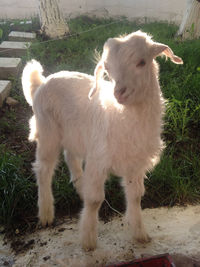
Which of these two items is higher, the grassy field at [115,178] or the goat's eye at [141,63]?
the goat's eye at [141,63]

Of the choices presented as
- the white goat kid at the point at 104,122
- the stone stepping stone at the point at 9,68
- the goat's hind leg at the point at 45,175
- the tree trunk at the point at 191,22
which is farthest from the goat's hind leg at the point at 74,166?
the tree trunk at the point at 191,22

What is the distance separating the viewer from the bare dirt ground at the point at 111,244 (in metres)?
2.29

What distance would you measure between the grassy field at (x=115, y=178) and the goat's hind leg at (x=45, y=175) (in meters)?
0.17

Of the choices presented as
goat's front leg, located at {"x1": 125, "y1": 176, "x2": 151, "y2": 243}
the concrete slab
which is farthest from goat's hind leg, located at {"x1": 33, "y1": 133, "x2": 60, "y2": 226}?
the concrete slab

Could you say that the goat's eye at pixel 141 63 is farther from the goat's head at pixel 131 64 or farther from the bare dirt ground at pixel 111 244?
the bare dirt ground at pixel 111 244

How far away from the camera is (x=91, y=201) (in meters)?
2.24

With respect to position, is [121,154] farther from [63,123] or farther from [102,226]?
[102,226]

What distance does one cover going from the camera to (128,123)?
1914mm

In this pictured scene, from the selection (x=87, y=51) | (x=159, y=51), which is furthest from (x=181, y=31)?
(x=159, y=51)

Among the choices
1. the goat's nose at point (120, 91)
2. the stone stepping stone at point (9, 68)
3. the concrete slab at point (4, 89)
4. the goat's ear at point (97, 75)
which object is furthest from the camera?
the stone stepping stone at point (9, 68)

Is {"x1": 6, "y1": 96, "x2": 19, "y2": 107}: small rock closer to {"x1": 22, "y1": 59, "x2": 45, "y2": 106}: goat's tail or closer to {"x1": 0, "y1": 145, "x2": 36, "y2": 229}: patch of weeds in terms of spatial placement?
{"x1": 0, "y1": 145, "x2": 36, "y2": 229}: patch of weeds

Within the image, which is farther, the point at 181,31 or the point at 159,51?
the point at 181,31

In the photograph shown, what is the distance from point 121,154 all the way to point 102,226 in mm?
974

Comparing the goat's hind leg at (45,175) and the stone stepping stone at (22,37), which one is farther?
the stone stepping stone at (22,37)
